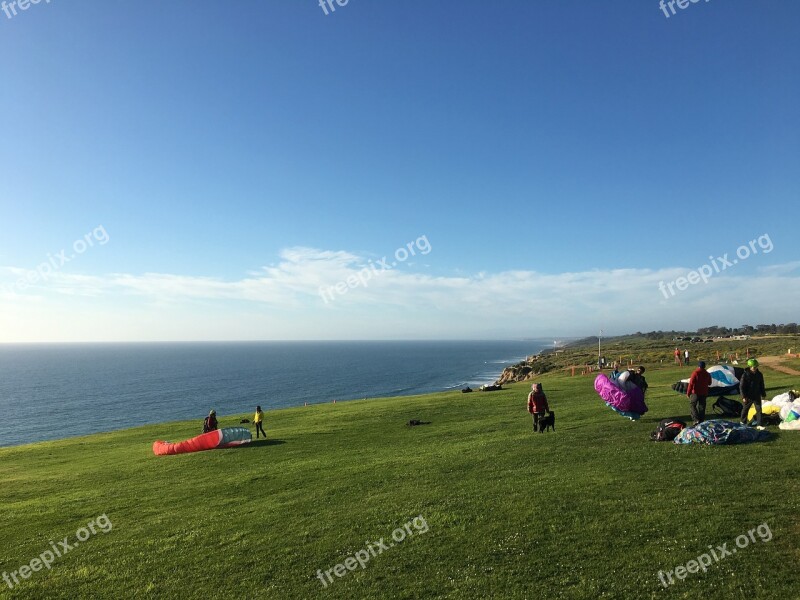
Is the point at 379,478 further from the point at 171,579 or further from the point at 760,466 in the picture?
the point at 760,466

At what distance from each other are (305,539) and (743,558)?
9.82 m

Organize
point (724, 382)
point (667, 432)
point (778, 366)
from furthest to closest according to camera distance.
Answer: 1. point (778, 366)
2. point (724, 382)
3. point (667, 432)

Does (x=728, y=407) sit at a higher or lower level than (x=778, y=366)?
higher

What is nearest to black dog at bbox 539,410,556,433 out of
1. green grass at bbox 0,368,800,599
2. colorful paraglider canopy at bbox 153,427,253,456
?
green grass at bbox 0,368,800,599

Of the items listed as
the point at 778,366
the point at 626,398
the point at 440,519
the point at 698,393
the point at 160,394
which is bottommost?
the point at 160,394

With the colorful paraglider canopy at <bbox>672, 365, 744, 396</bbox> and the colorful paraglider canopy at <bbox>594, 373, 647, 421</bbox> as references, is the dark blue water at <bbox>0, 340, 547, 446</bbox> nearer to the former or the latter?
the colorful paraglider canopy at <bbox>594, 373, 647, 421</bbox>

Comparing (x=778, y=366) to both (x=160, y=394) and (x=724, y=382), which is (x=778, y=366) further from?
(x=160, y=394)

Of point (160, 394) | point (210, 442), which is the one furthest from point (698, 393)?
point (160, 394)

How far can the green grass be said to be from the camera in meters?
9.37

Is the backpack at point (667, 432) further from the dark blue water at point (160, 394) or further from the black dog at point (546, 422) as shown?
the dark blue water at point (160, 394)

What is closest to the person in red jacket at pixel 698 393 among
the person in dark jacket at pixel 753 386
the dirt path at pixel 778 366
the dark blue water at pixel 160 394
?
the person in dark jacket at pixel 753 386

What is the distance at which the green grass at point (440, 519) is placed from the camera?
30.7ft

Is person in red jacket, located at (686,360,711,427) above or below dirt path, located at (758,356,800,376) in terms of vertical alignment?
above

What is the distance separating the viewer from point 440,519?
12.3 metres
